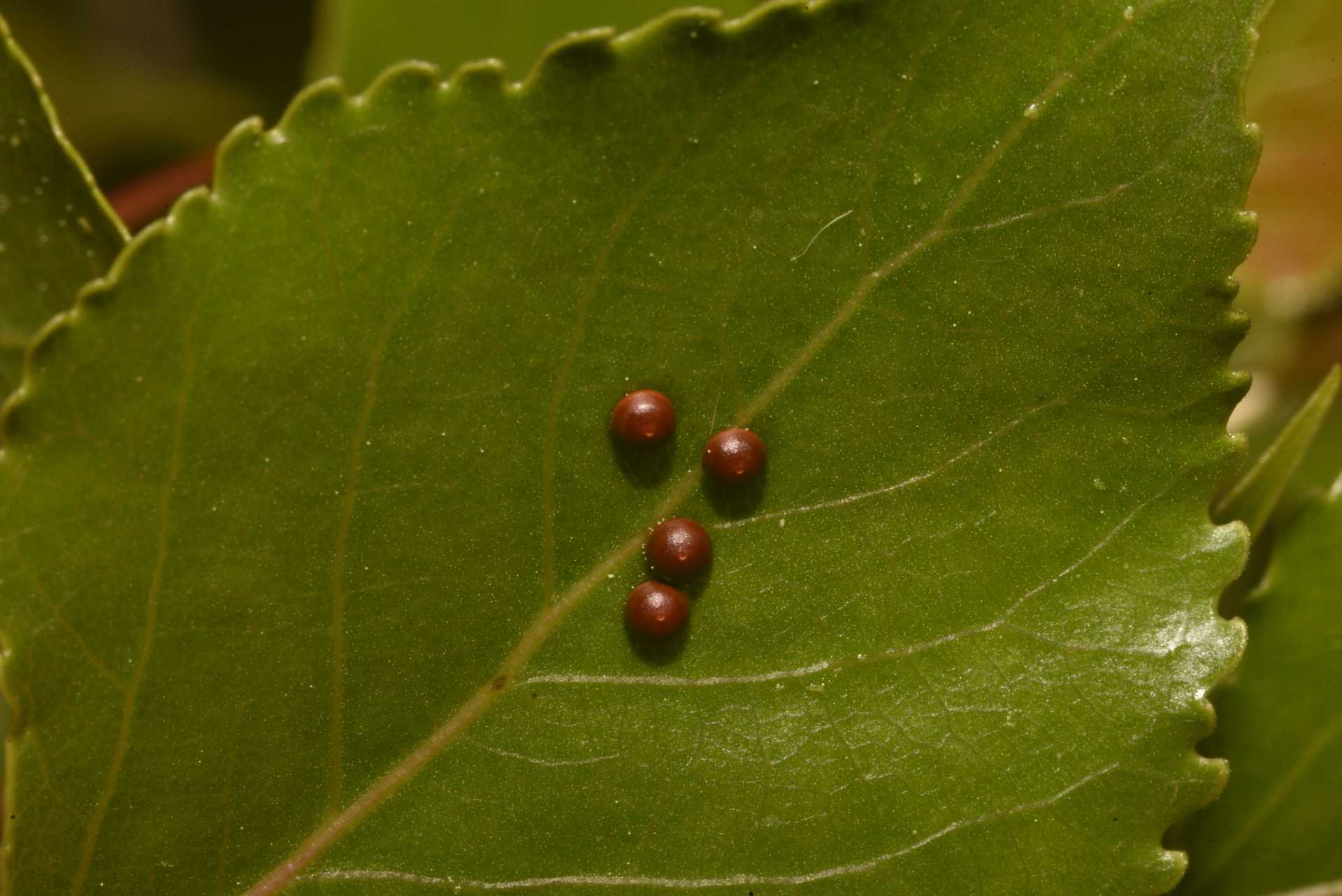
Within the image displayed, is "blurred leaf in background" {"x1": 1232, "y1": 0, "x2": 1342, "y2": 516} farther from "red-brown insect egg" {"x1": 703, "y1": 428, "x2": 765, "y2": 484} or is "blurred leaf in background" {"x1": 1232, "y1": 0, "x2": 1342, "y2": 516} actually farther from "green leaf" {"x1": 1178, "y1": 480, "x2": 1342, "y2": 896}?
"red-brown insect egg" {"x1": 703, "y1": 428, "x2": 765, "y2": 484}

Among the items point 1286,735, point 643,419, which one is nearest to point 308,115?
point 643,419

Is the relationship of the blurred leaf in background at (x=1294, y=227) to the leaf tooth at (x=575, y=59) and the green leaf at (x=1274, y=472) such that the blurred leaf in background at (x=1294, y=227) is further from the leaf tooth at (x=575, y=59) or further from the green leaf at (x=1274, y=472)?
the leaf tooth at (x=575, y=59)

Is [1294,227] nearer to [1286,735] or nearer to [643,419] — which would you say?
[1286,735]

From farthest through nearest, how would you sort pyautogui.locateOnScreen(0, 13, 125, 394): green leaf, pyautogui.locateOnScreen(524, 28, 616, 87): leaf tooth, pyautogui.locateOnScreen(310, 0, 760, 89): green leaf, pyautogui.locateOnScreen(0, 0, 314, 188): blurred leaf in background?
pyautogui.locateOnScreen(0, 0, 314, 188): blurred leaf in background → pyautogui.locateOnScreen(310, 0, 760, 89): green leaf → pyautogui.locateOnScreen(0, 13, 125, 394): green leaf → pyautogui.locateOnScreen(524, 28, 616, 87): leaf tooth

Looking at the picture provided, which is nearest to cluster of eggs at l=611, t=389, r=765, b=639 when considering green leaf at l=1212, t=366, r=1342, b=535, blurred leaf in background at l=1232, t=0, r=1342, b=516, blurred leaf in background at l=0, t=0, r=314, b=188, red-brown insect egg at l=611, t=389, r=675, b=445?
red-brown insect egg at l=611, t=389, r=675, b=445

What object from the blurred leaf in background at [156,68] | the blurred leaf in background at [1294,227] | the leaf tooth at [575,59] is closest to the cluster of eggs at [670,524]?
the leaf tooth at [575,59]

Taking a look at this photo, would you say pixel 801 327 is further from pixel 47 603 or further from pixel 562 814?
pixel 47 603

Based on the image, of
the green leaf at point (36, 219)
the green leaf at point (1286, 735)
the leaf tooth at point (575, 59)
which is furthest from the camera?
the green leaf at point (1286, 735)
